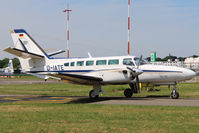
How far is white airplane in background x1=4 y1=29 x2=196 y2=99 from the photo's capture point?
822 inches

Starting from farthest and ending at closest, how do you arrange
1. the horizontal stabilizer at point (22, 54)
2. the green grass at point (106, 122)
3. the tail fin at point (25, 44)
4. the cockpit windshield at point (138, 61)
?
the tail fin at point (25, 44) → the horizontal stabilizer at point (22, 54) → the cockpit windshield at point (138, 61) → the green grass at point (106, 122)

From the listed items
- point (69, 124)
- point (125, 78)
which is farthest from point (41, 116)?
point (125, 78)

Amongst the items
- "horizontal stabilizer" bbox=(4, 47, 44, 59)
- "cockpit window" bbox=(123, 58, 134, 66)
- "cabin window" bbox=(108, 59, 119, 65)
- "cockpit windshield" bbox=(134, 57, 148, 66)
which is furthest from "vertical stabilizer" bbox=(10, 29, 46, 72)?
"cockpit windshield" bbox=(134, 57, 148, 66)

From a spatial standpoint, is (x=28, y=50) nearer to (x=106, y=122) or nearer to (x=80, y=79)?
(x=80, y=79)

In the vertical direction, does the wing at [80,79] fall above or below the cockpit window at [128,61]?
below

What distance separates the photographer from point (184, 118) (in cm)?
1237

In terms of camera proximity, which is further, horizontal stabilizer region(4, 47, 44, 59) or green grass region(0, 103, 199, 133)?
horizontal stabilizer region(4, 47, 44, 59)

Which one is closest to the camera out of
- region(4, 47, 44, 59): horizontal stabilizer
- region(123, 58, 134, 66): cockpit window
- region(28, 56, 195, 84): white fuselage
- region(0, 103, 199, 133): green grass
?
region(0, 103, 199, 133): green grass

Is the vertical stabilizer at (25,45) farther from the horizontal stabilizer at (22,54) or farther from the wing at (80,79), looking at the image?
the wing at (80,79)

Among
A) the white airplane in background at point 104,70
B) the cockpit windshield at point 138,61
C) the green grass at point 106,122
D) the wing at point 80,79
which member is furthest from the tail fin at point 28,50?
the green grass at point 106,122

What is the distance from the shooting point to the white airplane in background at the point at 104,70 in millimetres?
20875

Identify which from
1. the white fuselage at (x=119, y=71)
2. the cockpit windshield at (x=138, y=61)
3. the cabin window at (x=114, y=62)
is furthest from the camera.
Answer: the cabin window at (x=114, y=62)

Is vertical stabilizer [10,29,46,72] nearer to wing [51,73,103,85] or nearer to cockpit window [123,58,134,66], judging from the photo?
wing [51,73,103,85]

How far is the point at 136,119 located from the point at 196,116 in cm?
296
